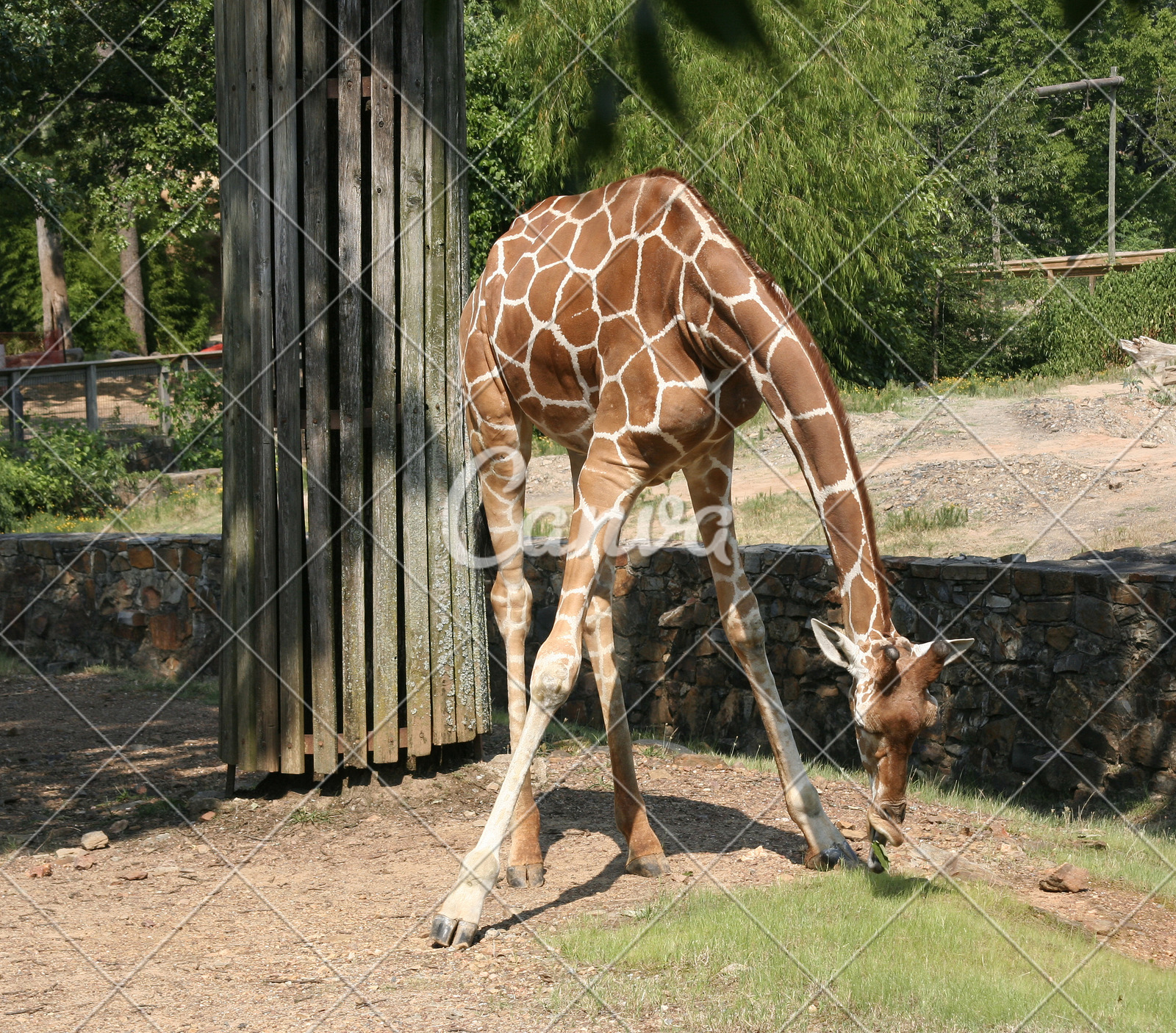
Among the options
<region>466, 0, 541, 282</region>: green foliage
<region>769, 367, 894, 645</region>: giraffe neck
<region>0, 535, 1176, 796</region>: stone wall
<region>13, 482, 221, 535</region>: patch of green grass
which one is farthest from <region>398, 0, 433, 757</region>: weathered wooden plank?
<region>466, 0, 541, 282</region>: green foliage

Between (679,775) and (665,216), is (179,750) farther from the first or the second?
(665,216)

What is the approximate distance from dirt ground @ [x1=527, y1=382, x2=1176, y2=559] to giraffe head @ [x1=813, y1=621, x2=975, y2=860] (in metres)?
5.87

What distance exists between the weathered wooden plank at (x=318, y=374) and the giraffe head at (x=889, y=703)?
272 cm

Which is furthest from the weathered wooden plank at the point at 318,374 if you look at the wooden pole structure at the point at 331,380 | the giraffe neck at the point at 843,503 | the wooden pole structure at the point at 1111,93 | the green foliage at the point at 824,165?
the wooden pole structure at the point at 1111,93

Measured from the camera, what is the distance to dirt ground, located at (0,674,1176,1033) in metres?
3.70

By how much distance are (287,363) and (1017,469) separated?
933cm

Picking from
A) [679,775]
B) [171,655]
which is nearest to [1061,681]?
[679,775]

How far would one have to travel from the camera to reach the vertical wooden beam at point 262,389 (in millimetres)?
5715

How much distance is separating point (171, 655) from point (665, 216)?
→ 6979 millimetres

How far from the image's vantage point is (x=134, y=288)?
28.4 meters

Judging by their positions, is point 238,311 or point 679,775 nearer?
point 238,311

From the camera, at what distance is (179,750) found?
7145 millimetres

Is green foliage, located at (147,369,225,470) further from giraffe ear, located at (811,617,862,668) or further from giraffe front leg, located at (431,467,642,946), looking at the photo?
giraffe ear, located at (811,617,862,668)
